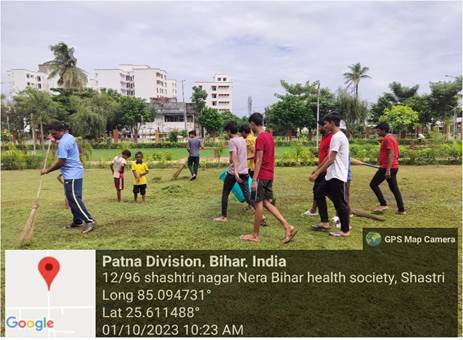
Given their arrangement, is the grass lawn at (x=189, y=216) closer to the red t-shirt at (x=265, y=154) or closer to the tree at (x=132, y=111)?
the red t-shirt at (x=265, y=154)

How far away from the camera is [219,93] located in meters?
87.3

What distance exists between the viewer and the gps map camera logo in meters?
4.60

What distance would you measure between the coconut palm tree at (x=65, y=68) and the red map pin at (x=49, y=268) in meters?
47.2

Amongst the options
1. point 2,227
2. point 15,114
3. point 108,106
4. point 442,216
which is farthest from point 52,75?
point 442,216

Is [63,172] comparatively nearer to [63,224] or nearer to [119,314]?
[63,224]

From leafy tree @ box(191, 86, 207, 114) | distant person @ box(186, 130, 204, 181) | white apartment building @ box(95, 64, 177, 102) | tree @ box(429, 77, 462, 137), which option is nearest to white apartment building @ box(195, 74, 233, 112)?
white apartment building @ box(95, 64, 177, 102)

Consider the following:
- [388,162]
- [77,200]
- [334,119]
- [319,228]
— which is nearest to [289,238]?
[319,228]

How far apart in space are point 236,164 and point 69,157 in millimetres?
2608

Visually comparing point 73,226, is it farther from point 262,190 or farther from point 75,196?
point 262,190

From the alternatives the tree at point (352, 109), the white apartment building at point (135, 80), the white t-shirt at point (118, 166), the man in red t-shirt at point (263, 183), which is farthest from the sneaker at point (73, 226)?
the white apartment building at point (135, 80)

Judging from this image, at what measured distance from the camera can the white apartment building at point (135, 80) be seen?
8269 cm

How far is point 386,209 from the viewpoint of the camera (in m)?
6.65

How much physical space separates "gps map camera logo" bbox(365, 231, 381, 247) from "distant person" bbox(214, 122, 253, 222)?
79.3 inches

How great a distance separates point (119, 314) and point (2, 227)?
13.2 feet
